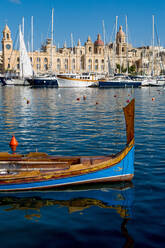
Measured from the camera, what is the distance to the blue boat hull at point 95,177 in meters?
9.62

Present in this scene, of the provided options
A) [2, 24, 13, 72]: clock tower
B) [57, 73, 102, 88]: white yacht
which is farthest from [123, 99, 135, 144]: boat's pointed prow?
[2, 24, 13, 72]: clock tower

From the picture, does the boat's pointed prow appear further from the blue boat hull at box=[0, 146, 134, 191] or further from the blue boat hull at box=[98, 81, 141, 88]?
the blue boat hull at box=[98, 81, 141, 88]

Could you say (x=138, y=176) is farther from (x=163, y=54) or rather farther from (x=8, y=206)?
(x=163, y=54)

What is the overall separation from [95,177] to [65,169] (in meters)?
0.94

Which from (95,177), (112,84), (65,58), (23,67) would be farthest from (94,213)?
(65,58)

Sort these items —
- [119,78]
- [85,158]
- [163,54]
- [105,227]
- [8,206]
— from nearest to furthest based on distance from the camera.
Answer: [105,227] < [8,206] < [85,158] < [119,78] < [163,54]

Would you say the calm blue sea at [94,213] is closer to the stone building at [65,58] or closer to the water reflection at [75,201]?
the water reflection at [75,201]

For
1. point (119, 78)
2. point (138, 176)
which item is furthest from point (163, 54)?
point (138, 176)

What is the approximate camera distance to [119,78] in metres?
85.1

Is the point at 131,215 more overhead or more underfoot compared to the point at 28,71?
more underfoot

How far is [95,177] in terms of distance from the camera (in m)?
9.93

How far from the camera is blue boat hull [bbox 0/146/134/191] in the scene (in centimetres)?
962

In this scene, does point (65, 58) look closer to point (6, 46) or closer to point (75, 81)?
point (6, 46)

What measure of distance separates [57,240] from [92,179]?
2948mm
